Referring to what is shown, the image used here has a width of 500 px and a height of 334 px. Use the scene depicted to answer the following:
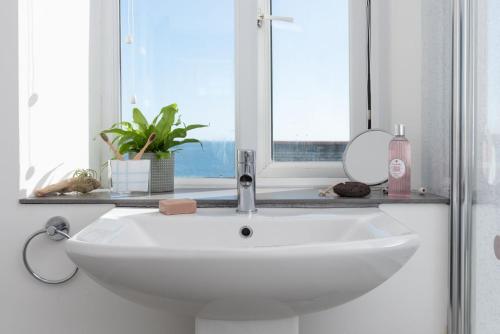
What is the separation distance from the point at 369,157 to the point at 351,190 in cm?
22

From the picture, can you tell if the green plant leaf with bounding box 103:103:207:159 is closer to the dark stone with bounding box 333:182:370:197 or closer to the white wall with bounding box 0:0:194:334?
the white wall with bounding box 0:0:194:334

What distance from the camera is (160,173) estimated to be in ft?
4.51

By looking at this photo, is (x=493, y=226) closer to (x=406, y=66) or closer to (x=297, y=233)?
(x=297, y=233)

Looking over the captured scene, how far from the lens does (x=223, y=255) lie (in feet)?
2.25

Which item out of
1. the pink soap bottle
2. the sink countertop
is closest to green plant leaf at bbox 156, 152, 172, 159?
the sink countertop

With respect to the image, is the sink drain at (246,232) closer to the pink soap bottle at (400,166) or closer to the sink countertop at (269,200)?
the sink countertop at (269,200)

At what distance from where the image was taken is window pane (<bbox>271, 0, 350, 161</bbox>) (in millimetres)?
1550

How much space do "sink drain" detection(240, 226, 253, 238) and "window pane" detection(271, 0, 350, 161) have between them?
23.3 inches

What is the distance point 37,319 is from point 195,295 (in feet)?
2.28

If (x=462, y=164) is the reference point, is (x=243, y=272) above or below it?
below

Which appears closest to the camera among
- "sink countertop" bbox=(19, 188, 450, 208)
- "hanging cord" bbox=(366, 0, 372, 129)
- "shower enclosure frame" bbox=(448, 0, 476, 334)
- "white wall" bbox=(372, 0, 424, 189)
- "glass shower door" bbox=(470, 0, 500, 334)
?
"glass shower door" bbox=(470, 0, 500, 334)

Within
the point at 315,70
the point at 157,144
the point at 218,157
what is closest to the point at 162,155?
the point at 157,144

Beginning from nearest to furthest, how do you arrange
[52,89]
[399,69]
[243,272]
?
1. [243,272]
2. [52,89]
3. [399,69]

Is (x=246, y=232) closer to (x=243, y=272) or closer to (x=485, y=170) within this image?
(x=243, y=272)
